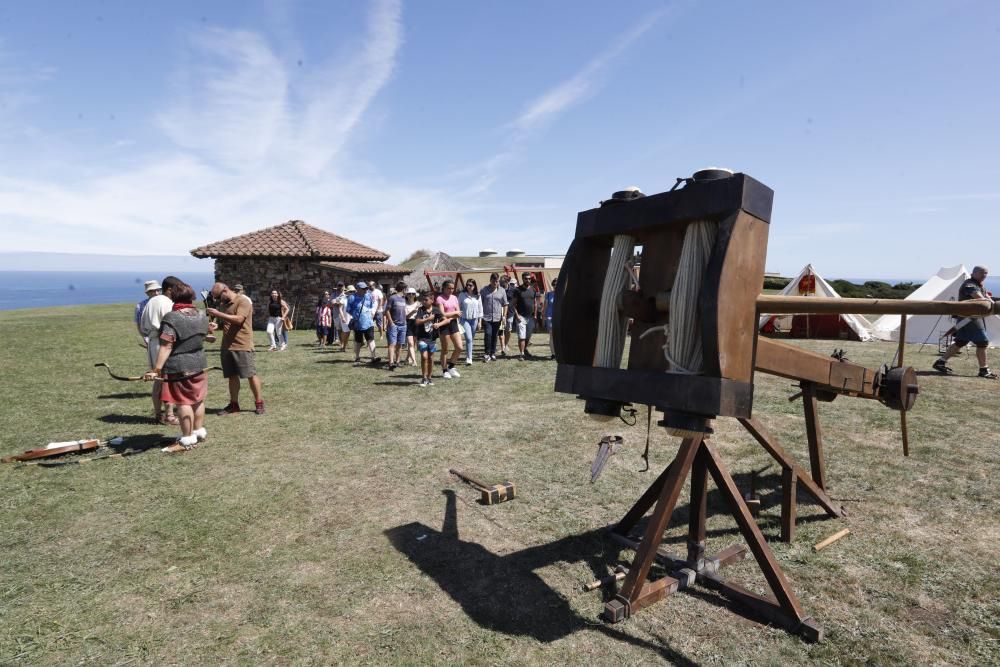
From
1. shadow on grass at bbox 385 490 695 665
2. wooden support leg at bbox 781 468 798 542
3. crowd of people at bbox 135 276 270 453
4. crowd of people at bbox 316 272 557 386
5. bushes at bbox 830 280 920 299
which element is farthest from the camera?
bushes at bbox 830 280 920 299

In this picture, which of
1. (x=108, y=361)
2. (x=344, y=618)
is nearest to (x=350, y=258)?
(x=108, y=361)

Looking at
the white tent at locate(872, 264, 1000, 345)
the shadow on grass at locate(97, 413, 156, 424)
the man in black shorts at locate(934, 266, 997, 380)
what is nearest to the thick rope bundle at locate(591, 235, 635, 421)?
the shadow on grass at locate(97, 413, 156, 424)

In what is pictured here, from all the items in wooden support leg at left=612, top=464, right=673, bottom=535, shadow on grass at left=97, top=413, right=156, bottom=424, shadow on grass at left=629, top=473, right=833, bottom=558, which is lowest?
shadow on grass at left=97, top=413, right=156, bottom=424

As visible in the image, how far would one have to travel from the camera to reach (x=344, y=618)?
332 centimetres

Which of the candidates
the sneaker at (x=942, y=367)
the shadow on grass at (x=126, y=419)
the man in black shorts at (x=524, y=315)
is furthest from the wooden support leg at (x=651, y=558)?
the sneaker at (x=942, y=367)

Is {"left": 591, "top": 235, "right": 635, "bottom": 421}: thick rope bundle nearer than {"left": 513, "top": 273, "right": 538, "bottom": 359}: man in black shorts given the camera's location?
Yes

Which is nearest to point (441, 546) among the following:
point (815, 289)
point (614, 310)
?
point (614, 310)

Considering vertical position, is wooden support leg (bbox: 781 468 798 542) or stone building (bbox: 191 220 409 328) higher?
stone building (bbox: 191 220 409 328)

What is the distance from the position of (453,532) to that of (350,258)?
23.4 metres

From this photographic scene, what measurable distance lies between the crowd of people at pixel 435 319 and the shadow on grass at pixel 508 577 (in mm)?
6228

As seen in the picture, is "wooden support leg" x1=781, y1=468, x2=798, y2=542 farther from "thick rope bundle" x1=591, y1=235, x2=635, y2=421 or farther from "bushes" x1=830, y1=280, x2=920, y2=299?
"bushes" x1=830, y1=280, x2=920, y2=299

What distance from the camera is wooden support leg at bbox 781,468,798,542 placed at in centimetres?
421

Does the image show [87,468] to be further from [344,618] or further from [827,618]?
[827,618]

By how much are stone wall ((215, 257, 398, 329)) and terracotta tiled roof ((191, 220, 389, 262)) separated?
0.49m
